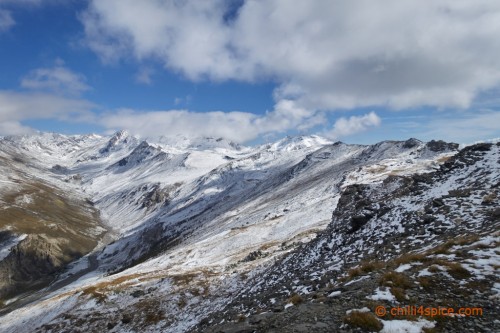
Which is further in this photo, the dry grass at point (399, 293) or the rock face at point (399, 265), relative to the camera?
the dry grass at point (399, 293)

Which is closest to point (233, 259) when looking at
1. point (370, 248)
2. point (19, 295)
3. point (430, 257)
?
point (370, 248)

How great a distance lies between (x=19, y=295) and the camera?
18688 cm

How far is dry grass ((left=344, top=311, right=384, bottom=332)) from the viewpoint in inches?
527

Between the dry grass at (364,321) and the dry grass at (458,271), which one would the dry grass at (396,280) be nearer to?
the dry grass at (458,271)

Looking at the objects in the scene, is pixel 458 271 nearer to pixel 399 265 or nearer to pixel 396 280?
pixel 396 280

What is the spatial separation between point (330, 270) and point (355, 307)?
1308cm

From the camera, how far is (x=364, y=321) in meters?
13.7

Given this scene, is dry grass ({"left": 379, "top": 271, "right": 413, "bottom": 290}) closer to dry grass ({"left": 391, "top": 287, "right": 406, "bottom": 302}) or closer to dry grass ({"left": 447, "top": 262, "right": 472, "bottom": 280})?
dry grass ({"left": 391, "top": 287, "right": 406, "bottom": 302})

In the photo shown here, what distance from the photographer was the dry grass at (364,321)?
1338 centimetres

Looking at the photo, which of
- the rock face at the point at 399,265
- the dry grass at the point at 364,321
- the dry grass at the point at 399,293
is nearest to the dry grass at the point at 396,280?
the rock face at the point at 399,265

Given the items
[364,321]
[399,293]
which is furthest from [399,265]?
[364,321]

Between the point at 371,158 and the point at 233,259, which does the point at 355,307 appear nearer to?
the point at 233,259

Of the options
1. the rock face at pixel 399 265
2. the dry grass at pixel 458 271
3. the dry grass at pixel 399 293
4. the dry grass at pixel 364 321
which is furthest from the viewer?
the dry grass at pixel 458 271

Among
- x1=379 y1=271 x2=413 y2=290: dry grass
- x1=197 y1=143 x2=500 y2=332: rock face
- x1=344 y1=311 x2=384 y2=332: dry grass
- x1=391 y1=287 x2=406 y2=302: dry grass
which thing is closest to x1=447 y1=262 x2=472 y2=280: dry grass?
x1=197 y1=143 x2=500 y2=332: rock face
